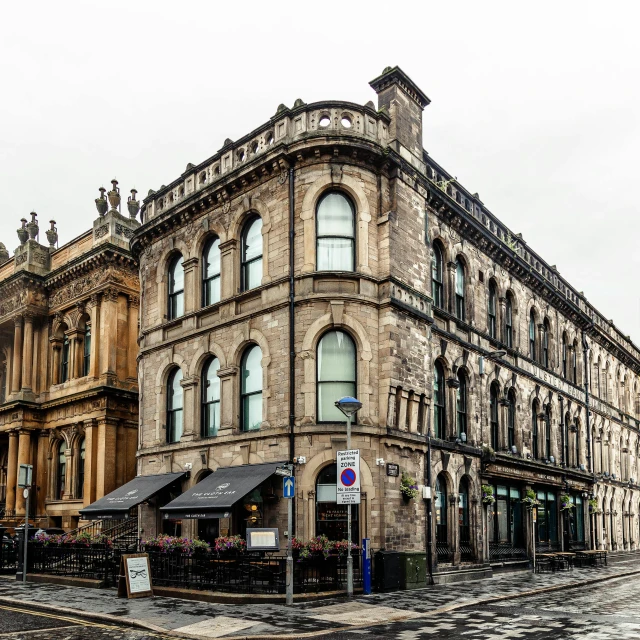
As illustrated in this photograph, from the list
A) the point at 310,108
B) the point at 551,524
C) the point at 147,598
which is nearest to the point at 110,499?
the point at 147,598

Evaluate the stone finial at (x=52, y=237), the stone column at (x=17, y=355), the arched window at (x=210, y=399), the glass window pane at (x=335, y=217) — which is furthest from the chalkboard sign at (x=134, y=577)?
the stone finial at (x=52, y=237)

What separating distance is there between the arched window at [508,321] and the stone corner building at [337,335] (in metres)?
0.11

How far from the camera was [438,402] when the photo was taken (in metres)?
25.9

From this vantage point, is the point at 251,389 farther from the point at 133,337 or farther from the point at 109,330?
the point at 133,337

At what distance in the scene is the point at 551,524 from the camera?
33.4 m

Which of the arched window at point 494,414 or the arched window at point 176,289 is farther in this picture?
the arched window at point 494,414

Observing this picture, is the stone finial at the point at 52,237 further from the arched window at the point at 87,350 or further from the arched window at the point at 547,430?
the arched window at the point at 547,430

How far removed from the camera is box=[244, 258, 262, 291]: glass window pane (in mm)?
24594

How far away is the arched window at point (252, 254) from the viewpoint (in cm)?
2469

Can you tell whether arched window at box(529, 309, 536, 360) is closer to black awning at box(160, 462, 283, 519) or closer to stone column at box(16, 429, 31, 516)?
black awning at box(160, 462, 283, 519)

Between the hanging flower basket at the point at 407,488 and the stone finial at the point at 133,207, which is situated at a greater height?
the stone finial at the point at 133,207

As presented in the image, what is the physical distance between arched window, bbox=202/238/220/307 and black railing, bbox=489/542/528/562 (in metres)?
13.2

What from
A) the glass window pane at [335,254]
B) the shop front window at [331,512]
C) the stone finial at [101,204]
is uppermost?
the stone finial at [101,204]

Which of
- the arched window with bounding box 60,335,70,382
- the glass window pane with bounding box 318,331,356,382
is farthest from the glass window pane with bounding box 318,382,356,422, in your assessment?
the arched window with bounding box 60,335,70,382
